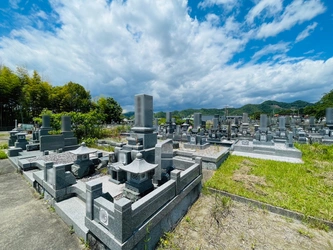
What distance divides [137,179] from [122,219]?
62.5 inches

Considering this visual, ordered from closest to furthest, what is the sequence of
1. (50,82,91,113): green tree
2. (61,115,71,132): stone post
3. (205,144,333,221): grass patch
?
1. (205,144,333,221): grass patch
2. (61,115,71,132): stone post
3. (50,82,91,113): green tree

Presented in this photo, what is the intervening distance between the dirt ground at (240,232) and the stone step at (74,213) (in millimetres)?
1709

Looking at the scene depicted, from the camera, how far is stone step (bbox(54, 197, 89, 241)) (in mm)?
3087

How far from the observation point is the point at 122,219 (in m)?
2.28

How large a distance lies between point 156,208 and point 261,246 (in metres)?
2.21

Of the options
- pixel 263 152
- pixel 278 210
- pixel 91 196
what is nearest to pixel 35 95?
pixel 91 196

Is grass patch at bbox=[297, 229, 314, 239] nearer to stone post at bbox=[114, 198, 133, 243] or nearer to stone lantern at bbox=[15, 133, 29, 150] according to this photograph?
stone post at bbox=[114, 198, 133, 243]

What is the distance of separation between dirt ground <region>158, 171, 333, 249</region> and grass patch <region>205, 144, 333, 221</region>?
0.55m

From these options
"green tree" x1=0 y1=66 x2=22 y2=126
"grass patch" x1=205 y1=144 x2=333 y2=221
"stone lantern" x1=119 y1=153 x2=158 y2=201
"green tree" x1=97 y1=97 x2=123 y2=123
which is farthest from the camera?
"green tree" x1=97 y1=97 x2=123 y2=123

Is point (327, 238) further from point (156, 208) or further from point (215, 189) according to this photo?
point (156, 208)

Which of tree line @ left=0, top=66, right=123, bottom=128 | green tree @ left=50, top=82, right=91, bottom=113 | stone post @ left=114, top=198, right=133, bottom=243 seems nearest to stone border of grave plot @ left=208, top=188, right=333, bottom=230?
stone post @ left=114, top=198, right=133, bottom=243

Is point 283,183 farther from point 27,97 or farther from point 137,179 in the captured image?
point 27,97

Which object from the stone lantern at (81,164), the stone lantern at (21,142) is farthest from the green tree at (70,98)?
the stone lantern at (81,164)

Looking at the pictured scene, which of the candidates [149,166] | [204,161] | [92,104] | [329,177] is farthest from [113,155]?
[92,104]
